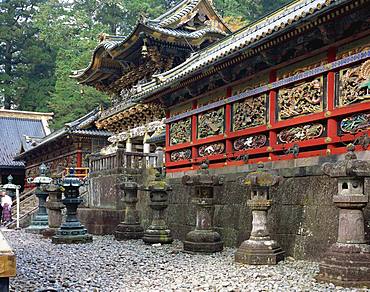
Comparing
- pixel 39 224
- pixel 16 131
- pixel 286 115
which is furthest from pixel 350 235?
pixel 16 131

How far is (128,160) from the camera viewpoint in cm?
1638

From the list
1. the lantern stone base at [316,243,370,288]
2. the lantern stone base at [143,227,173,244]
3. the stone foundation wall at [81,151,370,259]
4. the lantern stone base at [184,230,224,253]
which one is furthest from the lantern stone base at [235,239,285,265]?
the lantern stone base at [143,227,173,244]

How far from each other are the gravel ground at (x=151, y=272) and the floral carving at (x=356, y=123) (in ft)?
8.54

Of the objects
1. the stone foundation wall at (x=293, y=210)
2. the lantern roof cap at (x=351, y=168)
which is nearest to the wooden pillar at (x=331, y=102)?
the stone foundation wall at (x=293, y=210)

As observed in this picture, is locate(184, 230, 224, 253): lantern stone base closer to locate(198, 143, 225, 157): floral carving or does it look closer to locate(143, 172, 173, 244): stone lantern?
locate(143, 172, 173, 244): stone lantern

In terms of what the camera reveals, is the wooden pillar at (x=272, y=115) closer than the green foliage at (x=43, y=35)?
Yes

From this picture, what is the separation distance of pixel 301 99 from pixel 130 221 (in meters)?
6.35

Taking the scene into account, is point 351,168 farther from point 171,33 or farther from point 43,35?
point 43,35

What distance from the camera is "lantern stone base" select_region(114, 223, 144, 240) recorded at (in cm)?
1339

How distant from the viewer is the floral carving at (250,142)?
444 inches

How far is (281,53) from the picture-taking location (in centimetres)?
1048

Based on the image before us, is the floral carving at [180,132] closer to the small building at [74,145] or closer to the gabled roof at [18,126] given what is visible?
the small building at [74,145]

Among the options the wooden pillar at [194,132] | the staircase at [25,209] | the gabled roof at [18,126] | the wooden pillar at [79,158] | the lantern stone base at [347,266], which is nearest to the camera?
the lantern stone base at [347,266]

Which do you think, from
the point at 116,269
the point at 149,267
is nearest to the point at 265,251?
the point at 149,267
